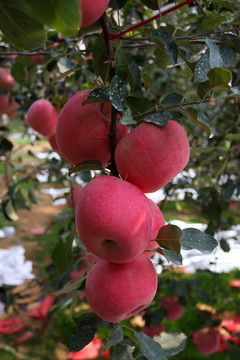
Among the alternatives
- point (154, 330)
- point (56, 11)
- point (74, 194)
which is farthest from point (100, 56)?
point (154, 330)

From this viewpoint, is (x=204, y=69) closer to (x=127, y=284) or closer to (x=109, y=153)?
(x=109, y=153)

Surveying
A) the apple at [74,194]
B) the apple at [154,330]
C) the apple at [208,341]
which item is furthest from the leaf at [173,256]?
the apple at [208,341]

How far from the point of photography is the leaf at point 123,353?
0.59m

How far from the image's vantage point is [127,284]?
511mm

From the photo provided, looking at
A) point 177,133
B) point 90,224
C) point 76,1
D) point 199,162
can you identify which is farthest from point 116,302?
point 199,162

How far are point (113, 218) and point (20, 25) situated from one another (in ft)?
0.83

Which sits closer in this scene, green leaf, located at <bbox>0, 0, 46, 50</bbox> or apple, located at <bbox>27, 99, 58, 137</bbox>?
green leaf, located at <bbox>0, 0, 46, 50</bbox>

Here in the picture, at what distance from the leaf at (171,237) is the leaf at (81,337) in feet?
0.79

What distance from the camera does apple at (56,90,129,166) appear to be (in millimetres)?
486

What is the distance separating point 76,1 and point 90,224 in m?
0.26

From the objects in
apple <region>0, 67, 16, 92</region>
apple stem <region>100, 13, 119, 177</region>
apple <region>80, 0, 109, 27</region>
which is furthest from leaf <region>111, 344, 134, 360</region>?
apple <region>0, 67, 16, 92</region>

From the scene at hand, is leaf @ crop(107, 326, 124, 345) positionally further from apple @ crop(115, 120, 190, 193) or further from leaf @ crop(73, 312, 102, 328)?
apple @ crop(115, 120, 190, 193)

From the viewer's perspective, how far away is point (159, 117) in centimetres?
45

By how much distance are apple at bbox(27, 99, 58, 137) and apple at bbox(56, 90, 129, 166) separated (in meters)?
0.42
